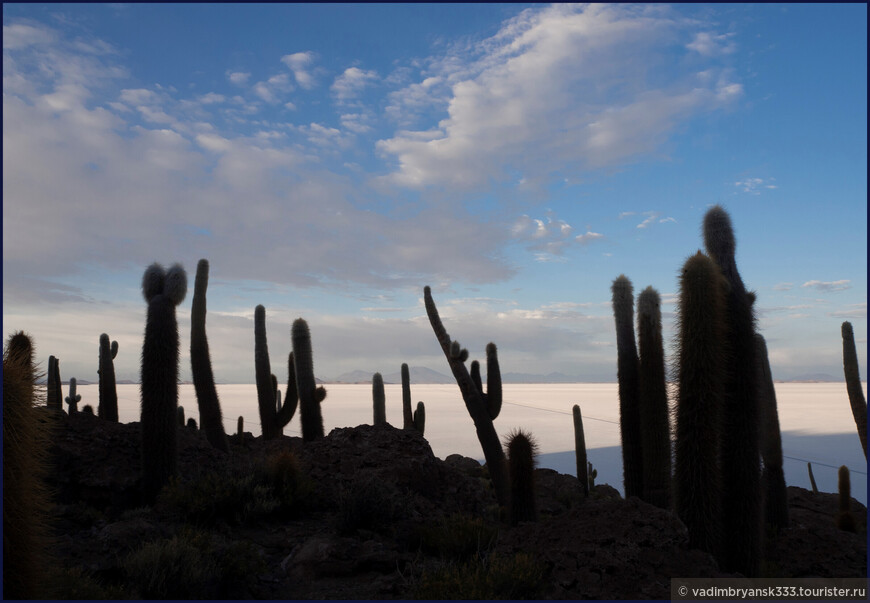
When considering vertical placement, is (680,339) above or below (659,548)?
above

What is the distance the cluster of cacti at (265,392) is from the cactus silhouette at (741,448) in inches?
514

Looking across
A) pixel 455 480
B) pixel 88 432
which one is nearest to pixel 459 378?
pixel 455 480

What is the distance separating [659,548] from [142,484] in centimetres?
926

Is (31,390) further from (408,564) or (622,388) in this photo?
(622,388)

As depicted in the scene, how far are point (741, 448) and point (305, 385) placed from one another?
11.3 m

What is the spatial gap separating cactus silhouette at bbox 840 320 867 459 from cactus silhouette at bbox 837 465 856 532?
2.57ft

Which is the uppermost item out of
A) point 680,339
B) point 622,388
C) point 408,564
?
point 680,339

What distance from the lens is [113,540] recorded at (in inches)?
353

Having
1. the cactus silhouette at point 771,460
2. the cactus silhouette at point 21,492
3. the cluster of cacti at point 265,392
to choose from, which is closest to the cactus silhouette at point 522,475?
the cactus silhouette at point 771,460

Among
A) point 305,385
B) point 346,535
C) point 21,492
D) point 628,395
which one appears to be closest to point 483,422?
point 628,395

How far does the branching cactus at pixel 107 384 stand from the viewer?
1925cm

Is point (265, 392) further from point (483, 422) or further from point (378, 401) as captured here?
point (483, 422)

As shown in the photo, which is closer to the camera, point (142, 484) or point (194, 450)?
point (142, 484)

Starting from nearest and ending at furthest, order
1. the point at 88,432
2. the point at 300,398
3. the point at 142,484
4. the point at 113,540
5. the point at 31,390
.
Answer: the point at 31,390 → the point at 113,540 → the point at 142,484 → the point at 88,432 → the point at 300,398
